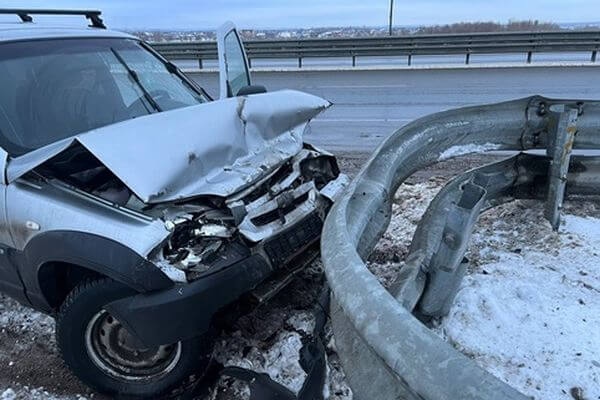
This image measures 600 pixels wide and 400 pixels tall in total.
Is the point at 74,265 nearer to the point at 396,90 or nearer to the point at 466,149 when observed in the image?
the point at 466,149

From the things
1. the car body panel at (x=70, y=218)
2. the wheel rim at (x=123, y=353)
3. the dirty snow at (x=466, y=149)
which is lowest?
the wheel rim at (x=123, y=353)

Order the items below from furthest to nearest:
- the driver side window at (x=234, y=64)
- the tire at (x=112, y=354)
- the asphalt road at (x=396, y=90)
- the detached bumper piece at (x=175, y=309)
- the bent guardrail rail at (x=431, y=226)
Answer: the asphalt road at (x=396, y=90), the driver side window at (x=234, y=64), the tire at (x=112, y=354), the detached bumper piece at (x=175, y=309), the bent guardrail rail at (x=431, y=226)

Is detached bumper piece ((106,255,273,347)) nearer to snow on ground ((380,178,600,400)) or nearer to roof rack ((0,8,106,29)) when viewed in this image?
snow on ground ((380,178,600,400))

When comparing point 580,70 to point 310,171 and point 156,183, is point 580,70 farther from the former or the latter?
point 156,183

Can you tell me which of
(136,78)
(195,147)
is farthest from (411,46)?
(195,147)

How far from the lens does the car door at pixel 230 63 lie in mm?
4492

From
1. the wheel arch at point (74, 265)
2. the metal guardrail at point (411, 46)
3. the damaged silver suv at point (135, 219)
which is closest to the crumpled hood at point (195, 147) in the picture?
the damaged silver suv at point (135, 219)

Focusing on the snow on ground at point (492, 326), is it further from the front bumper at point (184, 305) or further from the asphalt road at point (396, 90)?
the asphalt road at point (396, 90)

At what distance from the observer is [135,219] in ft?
9.22

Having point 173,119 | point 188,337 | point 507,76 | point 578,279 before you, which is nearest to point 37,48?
point 173,119

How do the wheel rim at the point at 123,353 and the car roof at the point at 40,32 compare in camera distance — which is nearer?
the wheel rim at the point at 123,353

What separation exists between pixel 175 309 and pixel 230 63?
275cm

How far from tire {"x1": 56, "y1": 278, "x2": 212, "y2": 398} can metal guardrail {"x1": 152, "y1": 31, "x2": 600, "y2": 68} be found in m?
17.4

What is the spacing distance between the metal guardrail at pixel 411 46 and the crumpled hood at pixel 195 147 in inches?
631
